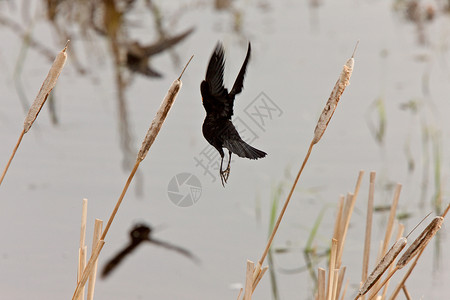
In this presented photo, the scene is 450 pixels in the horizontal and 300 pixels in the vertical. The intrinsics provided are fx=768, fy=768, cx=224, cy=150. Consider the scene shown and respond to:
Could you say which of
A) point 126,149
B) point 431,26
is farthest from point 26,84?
point 431,26

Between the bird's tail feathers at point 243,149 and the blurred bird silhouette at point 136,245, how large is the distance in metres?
1.53

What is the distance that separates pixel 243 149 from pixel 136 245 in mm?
1653

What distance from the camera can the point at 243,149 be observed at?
661mm

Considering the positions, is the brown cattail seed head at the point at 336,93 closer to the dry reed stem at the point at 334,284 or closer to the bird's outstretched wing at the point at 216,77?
the bird's outstretched wing at the point at 216,77

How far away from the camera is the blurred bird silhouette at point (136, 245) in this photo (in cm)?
217

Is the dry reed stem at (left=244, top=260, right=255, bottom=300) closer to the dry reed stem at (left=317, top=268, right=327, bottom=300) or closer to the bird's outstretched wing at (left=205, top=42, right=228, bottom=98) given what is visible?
the dry reed stem at (left=317, top=268, right=327, bottom=300)

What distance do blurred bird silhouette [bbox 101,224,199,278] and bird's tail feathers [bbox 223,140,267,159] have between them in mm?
1529

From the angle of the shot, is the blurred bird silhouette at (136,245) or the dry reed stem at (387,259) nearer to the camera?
the dry reed stem at (387,259)

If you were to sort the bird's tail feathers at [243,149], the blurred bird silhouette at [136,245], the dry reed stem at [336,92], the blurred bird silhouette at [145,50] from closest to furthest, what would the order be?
the bird's tail feathers at [243,149], the dry reed stem at [336,92], the blurred bird silhouette at [136,245], the blurred bird silhouette at [145,50]

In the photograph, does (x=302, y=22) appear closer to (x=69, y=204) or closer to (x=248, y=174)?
(x=248, y=174)

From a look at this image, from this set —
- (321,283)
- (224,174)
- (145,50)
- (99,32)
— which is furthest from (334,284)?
(99,32)

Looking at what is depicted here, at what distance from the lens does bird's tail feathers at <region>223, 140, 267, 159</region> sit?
0.64m

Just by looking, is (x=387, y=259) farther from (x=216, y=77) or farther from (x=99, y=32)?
(x=99, y=32)

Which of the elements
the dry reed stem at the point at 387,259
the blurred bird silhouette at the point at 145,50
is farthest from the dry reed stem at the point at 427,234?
the blurred bird silhouette at the point at 145,50
